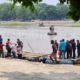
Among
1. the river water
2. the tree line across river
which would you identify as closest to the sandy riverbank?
the river water

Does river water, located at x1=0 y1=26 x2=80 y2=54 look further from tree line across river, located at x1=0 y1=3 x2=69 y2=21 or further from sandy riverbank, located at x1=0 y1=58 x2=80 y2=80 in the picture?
tree line across river, located at x1=0 y1=3 x2=69 y2=21

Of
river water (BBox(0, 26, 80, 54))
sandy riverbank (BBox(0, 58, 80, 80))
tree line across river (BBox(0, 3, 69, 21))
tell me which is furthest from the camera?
tree line across river (BBox(0, 3, 69, 21))

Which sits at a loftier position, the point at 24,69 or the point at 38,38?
the point at 24,69

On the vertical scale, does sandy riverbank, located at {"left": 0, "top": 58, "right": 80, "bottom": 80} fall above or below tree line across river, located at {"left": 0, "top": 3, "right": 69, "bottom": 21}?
above

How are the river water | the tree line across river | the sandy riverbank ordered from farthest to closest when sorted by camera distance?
the tree line across river → the river water → the sandy riverbank

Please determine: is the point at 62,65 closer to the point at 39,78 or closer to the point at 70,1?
the point at 39,78

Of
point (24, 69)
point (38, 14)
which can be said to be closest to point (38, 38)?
point (24, 69)

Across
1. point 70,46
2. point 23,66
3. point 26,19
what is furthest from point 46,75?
point 26,19

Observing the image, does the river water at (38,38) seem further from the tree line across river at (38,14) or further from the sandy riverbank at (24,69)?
the tree line across river at (38,14)

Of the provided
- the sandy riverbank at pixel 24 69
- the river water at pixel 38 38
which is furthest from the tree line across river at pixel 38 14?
the sandy riverbank at pixel 24 69

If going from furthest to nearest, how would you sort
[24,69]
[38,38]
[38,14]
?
[38,14], [38,38], [24,69]

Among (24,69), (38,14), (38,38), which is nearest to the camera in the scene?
(24,69)

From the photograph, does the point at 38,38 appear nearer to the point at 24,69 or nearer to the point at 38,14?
the point at 24,69

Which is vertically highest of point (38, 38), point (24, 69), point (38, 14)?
point (24, 69)
